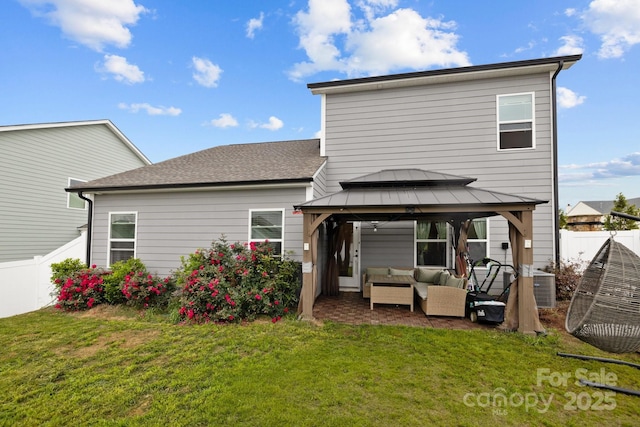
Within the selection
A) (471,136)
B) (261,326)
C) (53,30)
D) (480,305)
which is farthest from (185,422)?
(53,30)

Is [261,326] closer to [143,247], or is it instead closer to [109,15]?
[143,247]

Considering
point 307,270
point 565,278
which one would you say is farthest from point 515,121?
point 307,270

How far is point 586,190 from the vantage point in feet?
53.8

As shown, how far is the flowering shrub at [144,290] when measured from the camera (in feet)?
20.8

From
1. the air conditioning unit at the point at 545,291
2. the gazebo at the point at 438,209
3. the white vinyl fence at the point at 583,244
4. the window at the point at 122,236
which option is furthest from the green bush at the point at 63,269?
the white vinyl fence at the point at 583,244

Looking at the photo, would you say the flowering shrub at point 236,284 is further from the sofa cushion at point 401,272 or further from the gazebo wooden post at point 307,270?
the sofa cushion at point 401,272

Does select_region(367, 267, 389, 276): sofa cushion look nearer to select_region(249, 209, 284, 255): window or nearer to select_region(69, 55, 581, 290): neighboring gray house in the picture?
Answer: select_region(69, 55, 581, 290): neighboring gray house

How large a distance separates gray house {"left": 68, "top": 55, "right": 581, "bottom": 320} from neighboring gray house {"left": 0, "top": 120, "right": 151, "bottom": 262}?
4.12 m

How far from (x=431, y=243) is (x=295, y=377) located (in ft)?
18.7

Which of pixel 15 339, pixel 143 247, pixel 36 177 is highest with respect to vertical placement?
pixel 36 177

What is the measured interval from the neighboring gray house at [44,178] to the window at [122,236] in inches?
184

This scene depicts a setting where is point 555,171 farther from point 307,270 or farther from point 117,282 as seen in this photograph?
point 117,282

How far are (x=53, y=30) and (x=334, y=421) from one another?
46.5 feet

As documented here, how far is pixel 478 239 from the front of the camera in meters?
7.23
